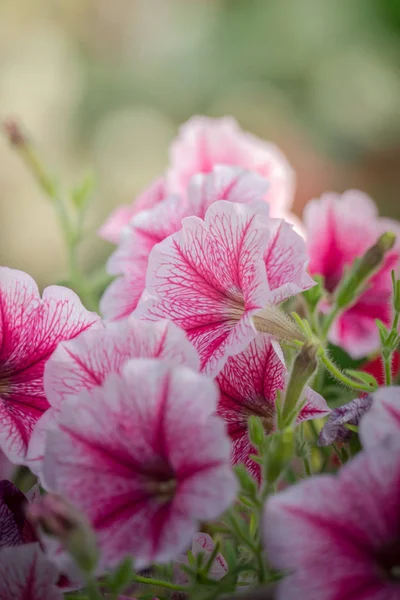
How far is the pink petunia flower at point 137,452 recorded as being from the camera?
0.85 feet

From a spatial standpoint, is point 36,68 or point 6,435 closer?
point 6,435

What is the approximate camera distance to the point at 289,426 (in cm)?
29

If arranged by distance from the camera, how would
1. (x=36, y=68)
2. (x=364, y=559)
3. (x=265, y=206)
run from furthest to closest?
1. (x=36, y=68)
2. (x=265, y=206)
3. (x=364, y=559)

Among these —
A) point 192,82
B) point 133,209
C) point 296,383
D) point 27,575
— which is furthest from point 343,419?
point 192,82

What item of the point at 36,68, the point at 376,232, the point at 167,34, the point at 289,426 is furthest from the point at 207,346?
the point at 167,34

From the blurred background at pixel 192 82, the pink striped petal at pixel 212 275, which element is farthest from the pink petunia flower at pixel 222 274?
the blurred background at pixel 192 82

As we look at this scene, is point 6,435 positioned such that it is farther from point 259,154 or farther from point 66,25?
point 66,25

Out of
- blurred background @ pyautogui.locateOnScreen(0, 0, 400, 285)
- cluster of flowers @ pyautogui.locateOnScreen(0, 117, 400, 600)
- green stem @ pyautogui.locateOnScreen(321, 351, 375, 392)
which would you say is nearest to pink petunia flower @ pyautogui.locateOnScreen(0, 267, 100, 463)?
cluster of flowers @ pyautogui.locateOnScreen(0, 117, 400, 600)

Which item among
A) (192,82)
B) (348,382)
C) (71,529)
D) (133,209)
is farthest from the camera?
(192,82)

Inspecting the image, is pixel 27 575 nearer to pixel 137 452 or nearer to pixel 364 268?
pixel 137 452

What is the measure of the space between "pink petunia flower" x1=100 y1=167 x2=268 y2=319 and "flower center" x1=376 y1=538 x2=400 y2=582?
7.2 inches

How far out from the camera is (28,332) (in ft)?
1.13

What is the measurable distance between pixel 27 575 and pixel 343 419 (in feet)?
0.46

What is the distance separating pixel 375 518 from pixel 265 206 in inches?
6.3
